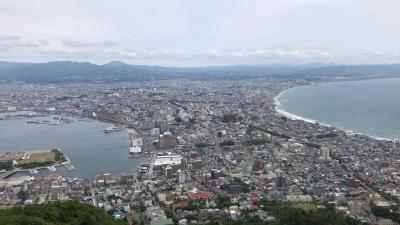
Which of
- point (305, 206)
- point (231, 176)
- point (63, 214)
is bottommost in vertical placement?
point (231, 176)

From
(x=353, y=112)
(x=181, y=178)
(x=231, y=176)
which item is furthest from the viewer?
(x=353, y=112)

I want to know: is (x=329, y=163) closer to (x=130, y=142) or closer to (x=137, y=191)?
(x=137, y=191)

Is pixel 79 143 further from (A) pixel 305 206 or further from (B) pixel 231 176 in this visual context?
(A) pixel 305 206

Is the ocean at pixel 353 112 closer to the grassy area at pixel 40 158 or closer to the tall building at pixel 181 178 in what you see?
the tall building at pixel 181 178

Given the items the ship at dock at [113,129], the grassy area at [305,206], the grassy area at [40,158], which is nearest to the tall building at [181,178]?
the grassy area at [305,206]

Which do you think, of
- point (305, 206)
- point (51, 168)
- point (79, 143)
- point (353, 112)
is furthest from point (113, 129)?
point (353, 112)

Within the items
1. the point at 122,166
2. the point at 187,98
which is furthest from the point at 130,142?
the point at 187,98
